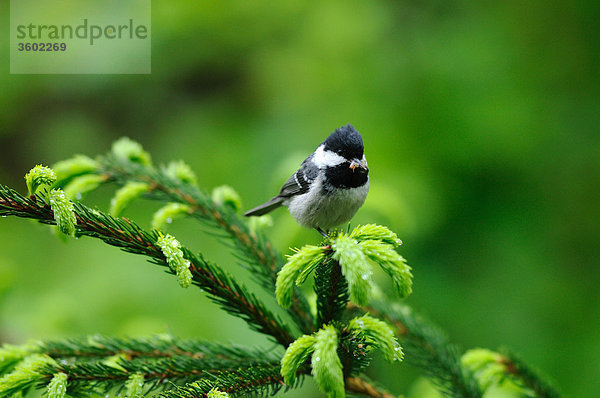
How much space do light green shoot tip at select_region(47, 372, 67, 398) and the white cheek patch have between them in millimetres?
1396

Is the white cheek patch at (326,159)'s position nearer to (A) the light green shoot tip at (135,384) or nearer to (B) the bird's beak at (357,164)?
(B) the bird's beak at (357,164)

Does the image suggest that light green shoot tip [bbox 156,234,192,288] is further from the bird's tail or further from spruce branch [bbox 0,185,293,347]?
the bird's tail

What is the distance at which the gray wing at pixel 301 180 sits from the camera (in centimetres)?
236

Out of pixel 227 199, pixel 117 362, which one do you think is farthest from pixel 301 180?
pixel 117 362

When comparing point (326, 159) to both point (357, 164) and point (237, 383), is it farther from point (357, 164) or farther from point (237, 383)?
point (237, 383)

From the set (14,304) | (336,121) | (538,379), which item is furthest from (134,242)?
(336,121)

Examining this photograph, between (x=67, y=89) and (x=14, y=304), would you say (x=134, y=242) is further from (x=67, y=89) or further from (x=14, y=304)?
(x=67, y=89)

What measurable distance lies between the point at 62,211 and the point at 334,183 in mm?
1288

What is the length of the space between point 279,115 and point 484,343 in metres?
2.20

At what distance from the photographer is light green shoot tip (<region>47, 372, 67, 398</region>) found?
129 centimetres

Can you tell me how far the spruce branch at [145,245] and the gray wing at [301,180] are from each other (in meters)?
0.87

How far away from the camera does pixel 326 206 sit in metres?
2.23

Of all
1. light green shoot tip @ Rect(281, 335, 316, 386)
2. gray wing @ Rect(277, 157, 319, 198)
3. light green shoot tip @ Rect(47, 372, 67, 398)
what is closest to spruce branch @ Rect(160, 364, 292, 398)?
light green shoot tip @ Rect(281, 335, 316, 386)

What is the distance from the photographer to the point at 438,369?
1778 mm
